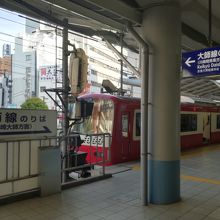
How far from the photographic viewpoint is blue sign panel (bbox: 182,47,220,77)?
4948mm

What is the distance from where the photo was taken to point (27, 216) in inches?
167

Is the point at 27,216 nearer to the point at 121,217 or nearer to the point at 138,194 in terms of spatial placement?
the point at 121,217

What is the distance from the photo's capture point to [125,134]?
29.9 feet

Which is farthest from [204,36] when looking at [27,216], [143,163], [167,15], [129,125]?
[27,216]

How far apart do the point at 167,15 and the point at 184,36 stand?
246 cm

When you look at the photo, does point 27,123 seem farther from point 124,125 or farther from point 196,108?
point 196,108

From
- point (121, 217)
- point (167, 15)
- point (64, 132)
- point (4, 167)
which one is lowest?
point (121, 217)

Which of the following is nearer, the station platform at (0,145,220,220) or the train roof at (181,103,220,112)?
the station platform at (0,145,220,220)

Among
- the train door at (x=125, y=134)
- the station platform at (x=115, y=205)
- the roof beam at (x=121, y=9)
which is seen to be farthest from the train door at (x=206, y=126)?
the roof beam at (x=121, y=9)

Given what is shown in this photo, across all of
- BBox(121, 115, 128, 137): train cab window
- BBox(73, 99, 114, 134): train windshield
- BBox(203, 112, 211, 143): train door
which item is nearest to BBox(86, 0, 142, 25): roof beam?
BBox(73, 99, 114, 134): train windshield

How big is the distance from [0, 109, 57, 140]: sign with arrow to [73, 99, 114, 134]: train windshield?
11.1 feet

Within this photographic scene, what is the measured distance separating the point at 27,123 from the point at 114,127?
395 cm

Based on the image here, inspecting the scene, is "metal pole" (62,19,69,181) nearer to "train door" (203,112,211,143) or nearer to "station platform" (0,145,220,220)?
"station platform" (0,145,220,220)

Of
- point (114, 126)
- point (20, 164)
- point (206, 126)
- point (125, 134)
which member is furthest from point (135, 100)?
point (206, 126)
